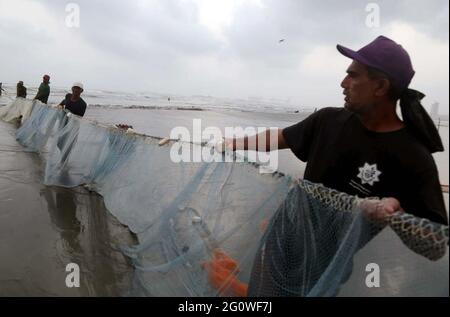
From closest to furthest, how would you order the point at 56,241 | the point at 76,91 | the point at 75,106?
the point at 56,241 < the point at 76,91 < the point at 75,106

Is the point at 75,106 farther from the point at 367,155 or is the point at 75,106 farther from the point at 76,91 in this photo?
the point at 367,155

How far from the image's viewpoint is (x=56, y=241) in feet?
13.1

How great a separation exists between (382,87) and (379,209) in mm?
816

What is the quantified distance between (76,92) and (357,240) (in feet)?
22.6

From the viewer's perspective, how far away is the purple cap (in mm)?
1983

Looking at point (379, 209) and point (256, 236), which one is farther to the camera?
point (256, 236)

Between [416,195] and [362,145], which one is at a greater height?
[362,145]

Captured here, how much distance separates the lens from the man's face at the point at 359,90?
2.07 metres

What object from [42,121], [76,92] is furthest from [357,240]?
[42,121]

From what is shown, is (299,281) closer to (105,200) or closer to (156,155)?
(156,155)

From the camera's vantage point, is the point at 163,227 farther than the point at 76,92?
No

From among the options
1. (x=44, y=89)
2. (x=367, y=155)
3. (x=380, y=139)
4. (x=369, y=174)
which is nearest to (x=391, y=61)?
(x=380, y=139)
